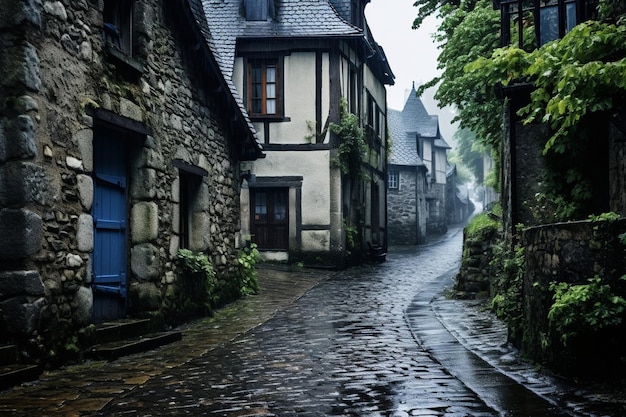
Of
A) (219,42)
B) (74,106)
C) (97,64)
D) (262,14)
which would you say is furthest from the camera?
(262,14)

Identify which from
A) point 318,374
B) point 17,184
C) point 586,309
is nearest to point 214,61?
point 17,184

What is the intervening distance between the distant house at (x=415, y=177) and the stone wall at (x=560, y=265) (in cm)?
3055

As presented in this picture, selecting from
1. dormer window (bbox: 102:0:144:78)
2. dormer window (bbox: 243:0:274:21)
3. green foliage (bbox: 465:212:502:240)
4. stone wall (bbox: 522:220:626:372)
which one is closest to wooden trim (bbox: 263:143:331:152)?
dormer window (bbox: 243:0:274:21)

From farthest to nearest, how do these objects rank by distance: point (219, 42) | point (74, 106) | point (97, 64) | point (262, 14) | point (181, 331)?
point (262, 14) < point (219, 42) < point (181, 331) < point (97, 64) < point (74, 106)

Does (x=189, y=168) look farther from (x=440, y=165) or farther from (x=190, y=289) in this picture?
(x=440, y=165)

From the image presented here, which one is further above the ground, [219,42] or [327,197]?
[219,42]

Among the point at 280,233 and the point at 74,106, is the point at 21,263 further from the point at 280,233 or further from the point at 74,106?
the point at 280,233

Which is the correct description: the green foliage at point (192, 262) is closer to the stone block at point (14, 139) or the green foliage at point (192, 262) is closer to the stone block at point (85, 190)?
the stone block at point (85, 190)

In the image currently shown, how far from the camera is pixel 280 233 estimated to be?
19672mm

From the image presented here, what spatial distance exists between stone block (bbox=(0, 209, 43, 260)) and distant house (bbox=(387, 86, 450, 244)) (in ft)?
103

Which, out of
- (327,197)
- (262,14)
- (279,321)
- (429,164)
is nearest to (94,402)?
(279,321)

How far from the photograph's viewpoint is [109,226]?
837 cm

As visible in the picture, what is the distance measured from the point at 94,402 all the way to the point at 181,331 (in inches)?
163

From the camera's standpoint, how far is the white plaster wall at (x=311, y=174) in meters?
19.4
